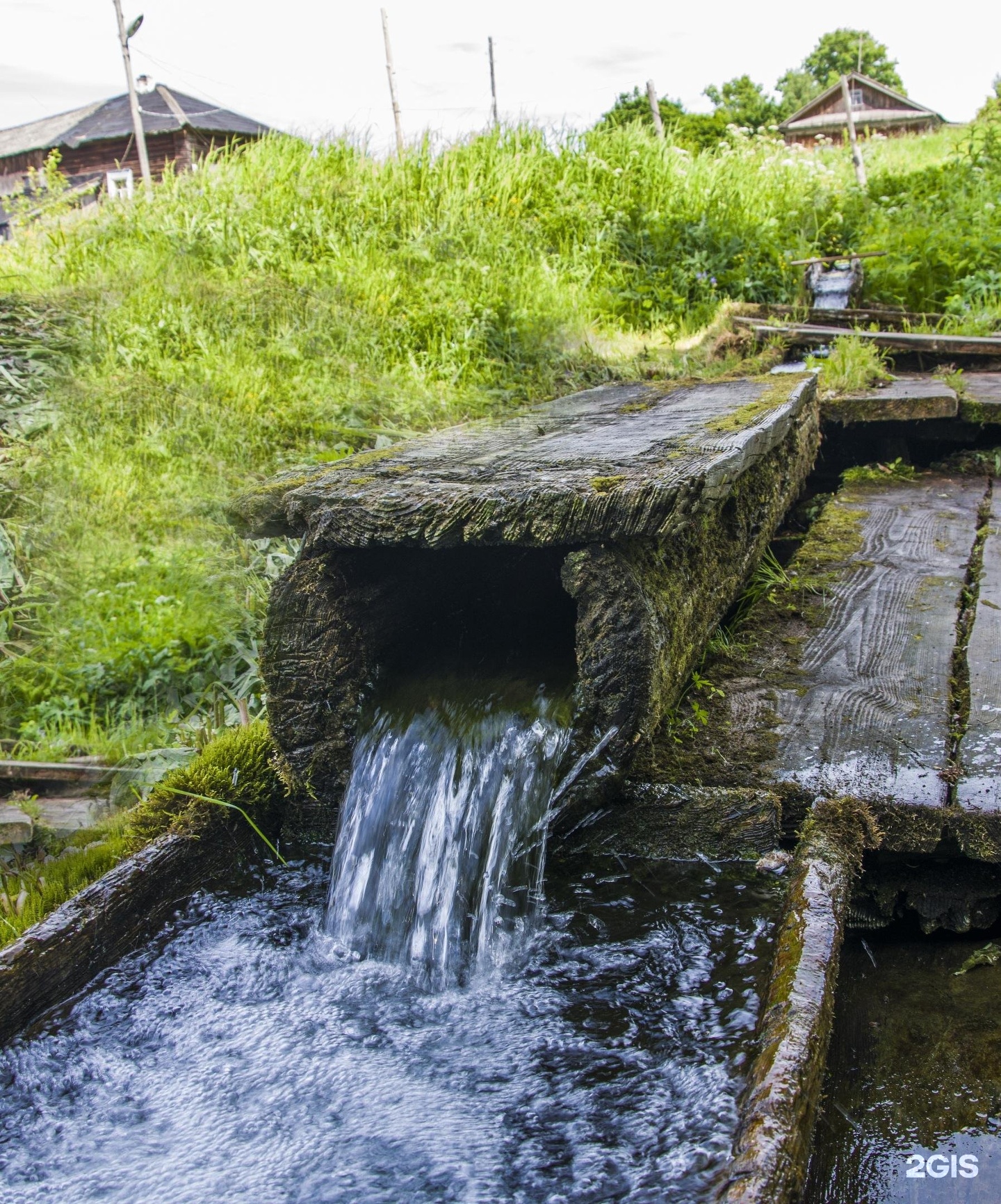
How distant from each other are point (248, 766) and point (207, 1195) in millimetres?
1329

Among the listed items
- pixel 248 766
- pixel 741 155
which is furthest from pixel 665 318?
pixel 248 766

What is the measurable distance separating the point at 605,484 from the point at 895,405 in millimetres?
3128

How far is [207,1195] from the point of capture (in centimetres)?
178

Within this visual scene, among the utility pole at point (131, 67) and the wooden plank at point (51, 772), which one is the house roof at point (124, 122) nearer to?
the utility pole at point (131, 67)

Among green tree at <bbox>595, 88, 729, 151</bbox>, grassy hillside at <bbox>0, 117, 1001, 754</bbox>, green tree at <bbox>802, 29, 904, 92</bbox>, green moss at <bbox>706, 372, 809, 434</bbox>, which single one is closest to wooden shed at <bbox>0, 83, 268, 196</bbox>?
green tree at <bbox>595, 88, 729, 151</bbox>

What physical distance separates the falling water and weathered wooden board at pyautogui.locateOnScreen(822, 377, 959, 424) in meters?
3.06

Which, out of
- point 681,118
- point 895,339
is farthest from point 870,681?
point 681,118

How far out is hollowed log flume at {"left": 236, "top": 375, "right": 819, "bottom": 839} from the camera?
7.80 ft

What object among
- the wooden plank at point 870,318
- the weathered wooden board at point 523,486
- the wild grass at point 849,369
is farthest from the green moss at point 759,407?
the wooden plank at point 870,318

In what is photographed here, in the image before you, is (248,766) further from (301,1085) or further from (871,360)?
(871,360)

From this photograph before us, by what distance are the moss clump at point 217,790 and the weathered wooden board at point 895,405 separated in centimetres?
341

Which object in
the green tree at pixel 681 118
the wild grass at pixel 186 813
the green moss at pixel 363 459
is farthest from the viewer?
the green tree at pixel 681 118

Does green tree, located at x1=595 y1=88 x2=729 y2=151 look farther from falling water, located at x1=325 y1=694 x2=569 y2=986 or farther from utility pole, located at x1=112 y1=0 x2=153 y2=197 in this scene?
falling water, located at x1=325 y1=694 x2=569 y2=986

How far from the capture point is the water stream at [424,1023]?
5.93 feet
